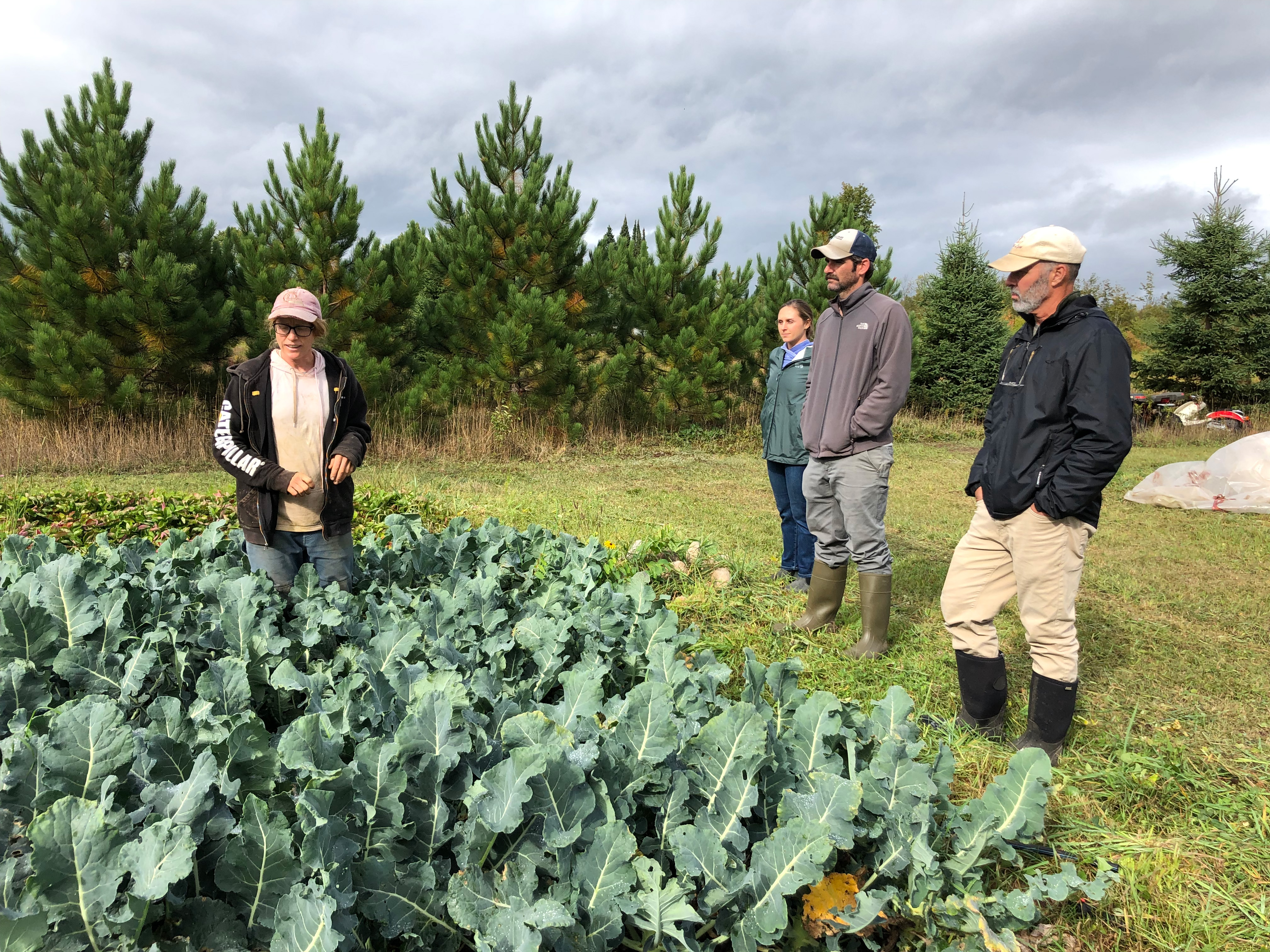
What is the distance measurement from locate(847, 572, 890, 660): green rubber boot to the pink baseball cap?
273 centimetres

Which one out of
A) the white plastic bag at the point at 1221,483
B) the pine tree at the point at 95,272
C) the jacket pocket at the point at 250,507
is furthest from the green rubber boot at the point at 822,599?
the pine tree at the point at 95,272

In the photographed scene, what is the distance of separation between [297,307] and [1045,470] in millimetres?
2842

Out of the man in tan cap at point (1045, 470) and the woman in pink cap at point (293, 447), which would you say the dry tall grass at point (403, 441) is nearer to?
the woman in pink cap at point (293, 447)

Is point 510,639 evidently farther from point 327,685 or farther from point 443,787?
point 443,787

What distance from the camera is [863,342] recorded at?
3521 millimetres

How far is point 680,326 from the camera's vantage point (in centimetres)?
1373

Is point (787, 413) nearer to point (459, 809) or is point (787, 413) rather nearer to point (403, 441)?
point (459, 809)

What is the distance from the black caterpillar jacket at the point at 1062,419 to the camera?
7.85ft

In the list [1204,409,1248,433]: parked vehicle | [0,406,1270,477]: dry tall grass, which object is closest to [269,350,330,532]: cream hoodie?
[0,406,1270,477]: dry tall grass

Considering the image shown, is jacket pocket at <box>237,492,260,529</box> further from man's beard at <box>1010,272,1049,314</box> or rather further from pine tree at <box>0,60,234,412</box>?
pine tree at <box>0,60,234,412</box>

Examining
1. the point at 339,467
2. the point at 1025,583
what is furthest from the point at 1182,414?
the point at 339,467

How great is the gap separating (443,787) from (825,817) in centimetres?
84

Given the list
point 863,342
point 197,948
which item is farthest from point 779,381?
point 197,948

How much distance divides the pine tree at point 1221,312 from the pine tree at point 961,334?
14.2 feet
